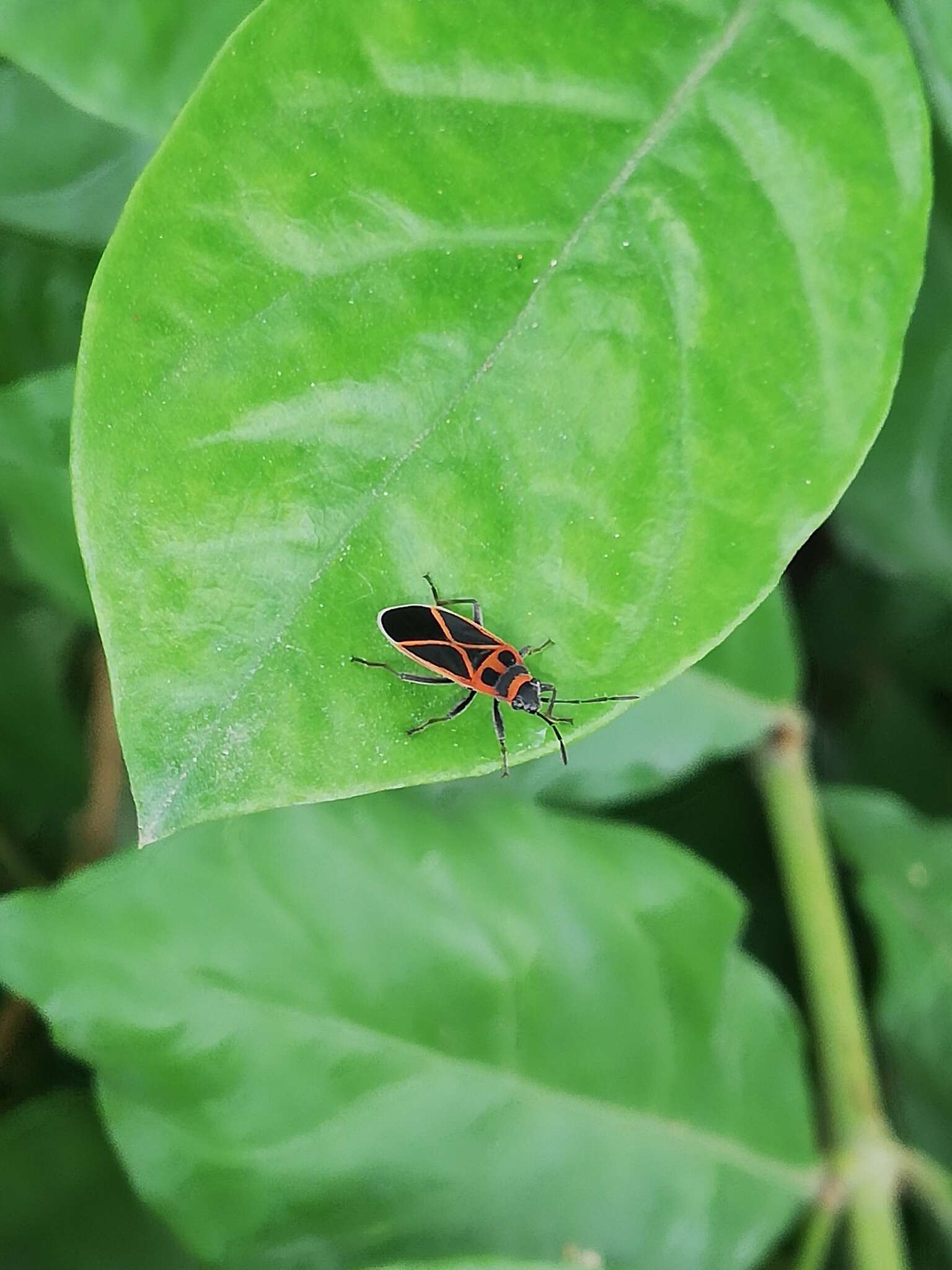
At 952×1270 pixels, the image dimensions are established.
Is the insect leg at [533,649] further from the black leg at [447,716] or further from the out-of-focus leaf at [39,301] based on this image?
the out-of-focus leaf at [39,301]

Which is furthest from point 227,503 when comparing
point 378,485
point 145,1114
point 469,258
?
point 145,1114

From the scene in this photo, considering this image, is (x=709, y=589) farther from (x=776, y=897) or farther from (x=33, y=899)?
(x=776, y=897)

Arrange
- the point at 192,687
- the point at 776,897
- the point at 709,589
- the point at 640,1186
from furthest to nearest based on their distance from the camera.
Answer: the point at 776,897 < the point at 640,1186 < the point at 709,589 < the point at 192,687

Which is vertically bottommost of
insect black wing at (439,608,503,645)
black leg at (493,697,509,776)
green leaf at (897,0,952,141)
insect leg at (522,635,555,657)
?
insect black wing at (439,608,503,645)

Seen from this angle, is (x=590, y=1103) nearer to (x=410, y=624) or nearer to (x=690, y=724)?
(x=690, y=724)

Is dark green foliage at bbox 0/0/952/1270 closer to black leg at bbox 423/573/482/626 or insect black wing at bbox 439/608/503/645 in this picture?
black leg at bbox 423/573/482/626

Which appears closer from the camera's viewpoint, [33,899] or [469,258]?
[469,258]

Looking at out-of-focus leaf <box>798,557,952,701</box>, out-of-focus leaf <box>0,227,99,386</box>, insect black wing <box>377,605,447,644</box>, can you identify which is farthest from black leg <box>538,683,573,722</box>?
out-of-focus leaf <box>798,557,952,701</box>
